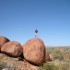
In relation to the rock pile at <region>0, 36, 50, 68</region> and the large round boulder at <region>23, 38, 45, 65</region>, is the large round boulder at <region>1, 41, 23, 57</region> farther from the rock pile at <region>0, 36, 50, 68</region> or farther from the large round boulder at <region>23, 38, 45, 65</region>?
the large round boulder at <region>23, 38, 45, 65</region>

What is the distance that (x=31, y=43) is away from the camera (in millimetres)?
18953

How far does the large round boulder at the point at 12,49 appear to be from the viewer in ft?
61.5

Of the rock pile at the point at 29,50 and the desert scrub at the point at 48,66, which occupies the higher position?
the rock pile at the point at 29,50

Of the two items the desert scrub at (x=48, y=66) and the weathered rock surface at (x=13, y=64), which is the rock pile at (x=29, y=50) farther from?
the weathered rock surface at (x=13, y=64)

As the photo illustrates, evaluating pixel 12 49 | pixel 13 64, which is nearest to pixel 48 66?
pixel 13 64

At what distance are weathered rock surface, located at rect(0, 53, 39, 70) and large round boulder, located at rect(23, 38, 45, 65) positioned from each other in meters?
0.58

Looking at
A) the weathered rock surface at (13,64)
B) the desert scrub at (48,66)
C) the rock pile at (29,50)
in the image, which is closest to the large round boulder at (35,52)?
the rock pile at (29,50)

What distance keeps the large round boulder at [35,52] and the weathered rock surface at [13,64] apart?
22.9 inches

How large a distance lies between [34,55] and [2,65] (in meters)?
3.20

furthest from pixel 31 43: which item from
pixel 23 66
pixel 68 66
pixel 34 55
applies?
pixel 68 66

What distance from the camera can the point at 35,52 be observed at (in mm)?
18344

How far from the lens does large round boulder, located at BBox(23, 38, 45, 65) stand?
18312 mm

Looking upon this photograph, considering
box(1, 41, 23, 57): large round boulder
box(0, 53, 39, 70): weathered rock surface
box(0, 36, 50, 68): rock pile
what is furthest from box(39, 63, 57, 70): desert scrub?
box(1, 41, 23, 57): large round boulder

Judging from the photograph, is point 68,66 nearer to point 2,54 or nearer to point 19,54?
point 19,54
